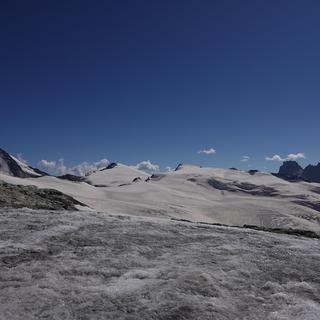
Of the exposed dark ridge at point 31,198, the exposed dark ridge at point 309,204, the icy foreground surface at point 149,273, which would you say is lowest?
the icy foreground surface at point 149,273

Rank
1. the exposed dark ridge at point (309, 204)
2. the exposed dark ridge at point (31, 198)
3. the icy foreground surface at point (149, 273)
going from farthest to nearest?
the exposed dark ridge at point (309, 204)
the exposed dark ridge at point (31, 198)
the icy foreground surface at point (149, 273)

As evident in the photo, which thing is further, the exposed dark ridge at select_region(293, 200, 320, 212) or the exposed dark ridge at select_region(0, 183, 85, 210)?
the exposed dark ridge at select_region(293, 200, 320, 212)

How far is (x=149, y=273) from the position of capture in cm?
808

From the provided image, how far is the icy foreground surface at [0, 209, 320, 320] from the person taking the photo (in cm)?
655

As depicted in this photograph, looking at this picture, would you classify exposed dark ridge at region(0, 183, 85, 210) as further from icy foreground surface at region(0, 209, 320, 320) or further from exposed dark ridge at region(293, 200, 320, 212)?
exposed dark ridge at region(293, 200, 320, 212)

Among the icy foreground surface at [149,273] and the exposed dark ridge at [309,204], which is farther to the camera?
the exposed dark ridge at [309,204]

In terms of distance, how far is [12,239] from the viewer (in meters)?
10.2

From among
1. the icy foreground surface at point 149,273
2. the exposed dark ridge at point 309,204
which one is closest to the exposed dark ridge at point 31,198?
the icy foreground surface at point 149,273

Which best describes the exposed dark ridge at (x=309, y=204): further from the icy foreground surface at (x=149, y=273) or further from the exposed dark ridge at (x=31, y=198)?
the icy foreground surface at (x=149, y=273)

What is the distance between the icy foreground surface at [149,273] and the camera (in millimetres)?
6555

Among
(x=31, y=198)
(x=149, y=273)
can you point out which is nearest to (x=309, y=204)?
(x=31, y=198)

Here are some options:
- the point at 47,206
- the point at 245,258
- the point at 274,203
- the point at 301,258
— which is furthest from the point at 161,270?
the point at 274,203

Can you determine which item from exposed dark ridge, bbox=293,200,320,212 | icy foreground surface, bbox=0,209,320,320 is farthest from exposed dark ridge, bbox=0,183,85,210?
exposed dark ridge, bbox=293,200,320,212

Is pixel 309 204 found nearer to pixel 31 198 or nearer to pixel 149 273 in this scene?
pixel 31 198
